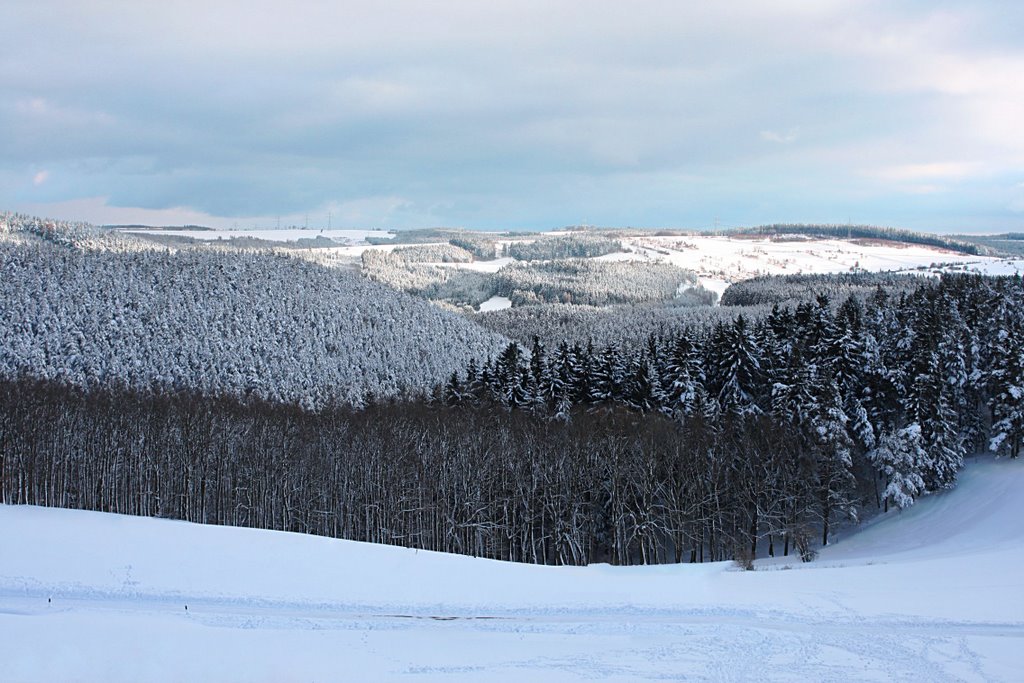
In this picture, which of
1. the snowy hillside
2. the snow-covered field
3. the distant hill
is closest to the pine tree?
the snow-covered field

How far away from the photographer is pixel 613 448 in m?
51.6

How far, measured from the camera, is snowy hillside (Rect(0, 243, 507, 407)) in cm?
10381

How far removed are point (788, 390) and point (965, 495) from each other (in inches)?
502

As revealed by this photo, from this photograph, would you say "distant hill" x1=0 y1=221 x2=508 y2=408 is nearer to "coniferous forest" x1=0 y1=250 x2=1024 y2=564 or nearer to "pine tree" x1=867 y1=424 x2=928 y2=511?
"coniferous forest" x1=0 y1=250 x2=1024 y2=564

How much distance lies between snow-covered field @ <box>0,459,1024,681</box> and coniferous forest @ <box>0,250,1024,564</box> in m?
11.4

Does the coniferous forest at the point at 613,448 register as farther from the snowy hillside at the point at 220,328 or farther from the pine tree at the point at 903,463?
the snowy hillside at the point at 220,328

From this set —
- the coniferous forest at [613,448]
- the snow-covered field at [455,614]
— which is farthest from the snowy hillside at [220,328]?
the snow-covered field at [455,614]

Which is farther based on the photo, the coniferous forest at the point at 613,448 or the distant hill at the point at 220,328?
the distant hill at the point at 220,328

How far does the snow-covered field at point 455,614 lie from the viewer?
23.9 m

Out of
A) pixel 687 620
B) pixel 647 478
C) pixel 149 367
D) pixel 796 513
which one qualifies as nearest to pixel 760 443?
pixel 796 513

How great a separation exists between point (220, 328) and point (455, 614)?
101967 millimetres

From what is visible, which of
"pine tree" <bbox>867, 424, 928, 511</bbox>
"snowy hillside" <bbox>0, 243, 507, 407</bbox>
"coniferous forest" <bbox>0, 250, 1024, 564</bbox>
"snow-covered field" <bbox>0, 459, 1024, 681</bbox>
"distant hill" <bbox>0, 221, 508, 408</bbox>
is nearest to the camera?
"snow-covered field" <bbox>0, 459, 1024, 681</bbox>

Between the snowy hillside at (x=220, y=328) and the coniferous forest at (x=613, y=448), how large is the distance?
99.5 feet

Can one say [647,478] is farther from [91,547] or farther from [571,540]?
[91,547]
